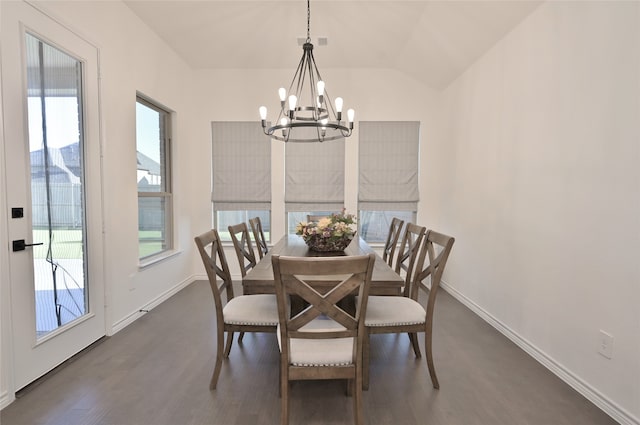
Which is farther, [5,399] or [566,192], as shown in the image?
[566,192]

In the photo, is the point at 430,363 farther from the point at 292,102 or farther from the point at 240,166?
the point at 240,166

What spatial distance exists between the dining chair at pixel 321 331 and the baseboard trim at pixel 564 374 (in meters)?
1.51

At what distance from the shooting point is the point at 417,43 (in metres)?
3.68

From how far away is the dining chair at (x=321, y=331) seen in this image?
1.43 meters

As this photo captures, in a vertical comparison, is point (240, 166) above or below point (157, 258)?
above

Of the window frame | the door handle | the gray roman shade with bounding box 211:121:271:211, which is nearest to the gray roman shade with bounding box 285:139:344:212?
the gray roman shade with bounding box 211:121:271:211

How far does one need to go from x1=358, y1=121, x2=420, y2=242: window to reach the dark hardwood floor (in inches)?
88.9

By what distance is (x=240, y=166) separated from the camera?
4625mm

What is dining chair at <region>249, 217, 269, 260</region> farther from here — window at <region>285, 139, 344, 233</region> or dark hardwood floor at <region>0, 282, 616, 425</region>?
window at <region>285, 139, 344, 233</region>

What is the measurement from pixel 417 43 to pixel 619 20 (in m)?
2.12

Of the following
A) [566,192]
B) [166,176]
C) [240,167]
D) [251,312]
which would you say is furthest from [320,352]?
[240,167]

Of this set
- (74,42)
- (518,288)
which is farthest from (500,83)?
Result: (74,42)

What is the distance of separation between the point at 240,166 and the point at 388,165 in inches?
86.5

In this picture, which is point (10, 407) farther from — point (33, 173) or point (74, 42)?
point (74, 42)
